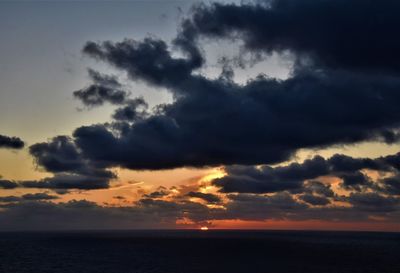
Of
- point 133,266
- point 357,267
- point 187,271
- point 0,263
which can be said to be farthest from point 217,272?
point 0,263

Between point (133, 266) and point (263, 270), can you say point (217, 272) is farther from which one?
point (133, 266)

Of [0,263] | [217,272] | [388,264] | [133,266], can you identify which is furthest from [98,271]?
[388,264]

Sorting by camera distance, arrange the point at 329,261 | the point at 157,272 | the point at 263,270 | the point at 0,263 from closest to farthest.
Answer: the point at 157,272
the point at 263,270
the point at 0,263
the point at 329,261

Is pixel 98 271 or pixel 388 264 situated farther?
pixel 388 264

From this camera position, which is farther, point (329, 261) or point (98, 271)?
point (329, 261)

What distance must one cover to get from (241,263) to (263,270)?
68.7ft

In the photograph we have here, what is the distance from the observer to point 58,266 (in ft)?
466

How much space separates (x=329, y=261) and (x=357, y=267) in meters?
19.9

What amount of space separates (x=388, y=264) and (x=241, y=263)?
52.2 metres

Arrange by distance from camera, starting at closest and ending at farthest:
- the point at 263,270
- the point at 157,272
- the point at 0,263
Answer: the point at 157,272 → the point at 263,270 → the point at 0,263

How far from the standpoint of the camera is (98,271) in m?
130

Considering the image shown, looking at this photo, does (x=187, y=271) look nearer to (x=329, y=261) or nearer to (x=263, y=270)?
(x=263, y=270)

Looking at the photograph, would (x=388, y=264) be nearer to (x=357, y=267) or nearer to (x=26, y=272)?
(x=357, y=267)

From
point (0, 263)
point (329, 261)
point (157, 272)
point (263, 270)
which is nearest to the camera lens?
point (157, 272)
